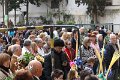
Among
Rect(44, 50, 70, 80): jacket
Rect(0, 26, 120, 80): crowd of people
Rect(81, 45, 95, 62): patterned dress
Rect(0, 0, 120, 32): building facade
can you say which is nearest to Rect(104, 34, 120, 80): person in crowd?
Rect(0, 26, 120, 80): crowd of people

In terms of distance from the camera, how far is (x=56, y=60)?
8992 mm

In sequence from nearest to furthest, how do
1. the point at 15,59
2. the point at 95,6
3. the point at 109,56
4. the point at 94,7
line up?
the point at 15,59 → the point at 109,56 → the point at 95,6 → the point at 94,7

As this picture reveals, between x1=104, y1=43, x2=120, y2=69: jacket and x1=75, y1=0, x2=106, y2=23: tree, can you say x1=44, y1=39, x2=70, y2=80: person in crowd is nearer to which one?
x1=104, y1=43, x2=120, y2=69: jacket

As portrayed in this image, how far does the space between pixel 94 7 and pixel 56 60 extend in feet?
114

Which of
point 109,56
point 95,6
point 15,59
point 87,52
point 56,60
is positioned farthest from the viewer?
point 95,6

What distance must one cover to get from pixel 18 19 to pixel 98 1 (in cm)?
1288

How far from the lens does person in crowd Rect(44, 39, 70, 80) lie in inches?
345

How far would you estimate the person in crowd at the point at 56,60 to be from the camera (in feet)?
28.7

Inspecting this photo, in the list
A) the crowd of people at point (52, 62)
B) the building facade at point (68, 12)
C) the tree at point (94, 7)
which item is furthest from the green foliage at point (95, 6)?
the crowd of people at point (52, 62)

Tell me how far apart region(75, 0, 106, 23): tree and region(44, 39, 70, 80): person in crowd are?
3342 cm

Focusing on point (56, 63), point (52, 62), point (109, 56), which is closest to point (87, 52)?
point (109, 56)

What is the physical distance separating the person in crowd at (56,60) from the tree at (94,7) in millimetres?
33418

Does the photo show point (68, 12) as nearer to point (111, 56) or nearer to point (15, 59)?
point (111, 56)

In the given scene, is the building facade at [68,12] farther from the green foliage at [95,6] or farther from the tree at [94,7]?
the green foliage at [95,6]
